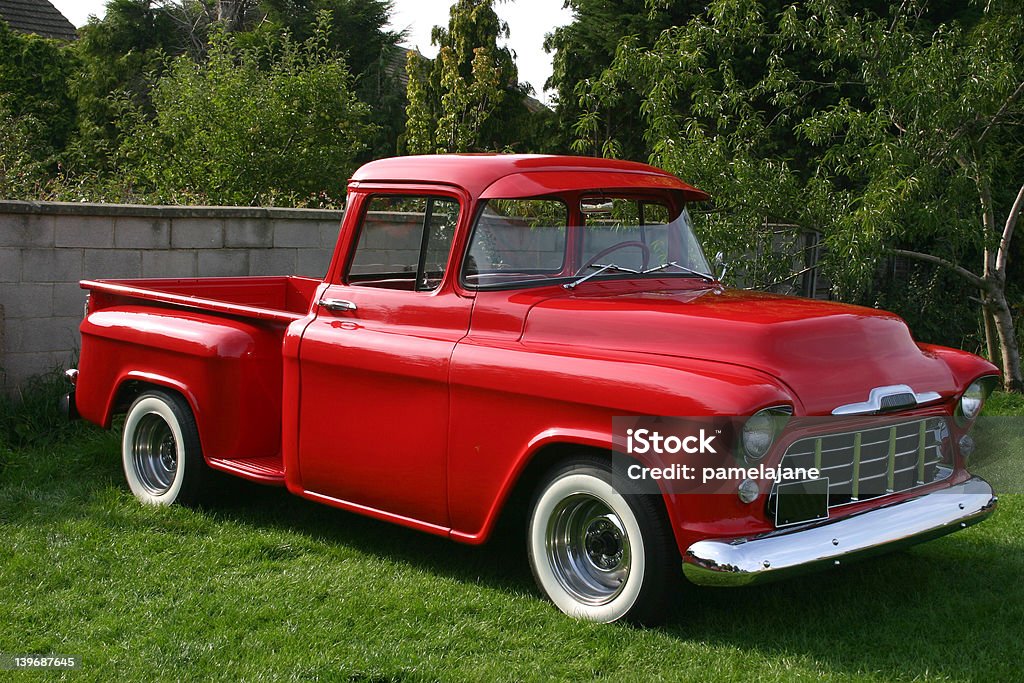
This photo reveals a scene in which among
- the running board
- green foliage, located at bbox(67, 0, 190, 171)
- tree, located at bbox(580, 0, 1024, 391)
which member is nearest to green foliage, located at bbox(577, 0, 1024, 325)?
tree, located at bbox(580, 0, 1024, 391)

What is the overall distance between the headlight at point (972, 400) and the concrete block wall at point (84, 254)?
18.0ft

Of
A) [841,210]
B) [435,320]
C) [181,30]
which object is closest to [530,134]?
[841,210]

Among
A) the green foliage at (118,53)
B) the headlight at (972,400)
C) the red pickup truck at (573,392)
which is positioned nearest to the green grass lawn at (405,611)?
the red pickup truck at (573,392)

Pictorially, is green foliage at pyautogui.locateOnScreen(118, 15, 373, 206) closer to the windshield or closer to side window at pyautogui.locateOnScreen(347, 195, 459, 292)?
side window at pyautogui.locateOnScreen(347, 195, 459, 292)

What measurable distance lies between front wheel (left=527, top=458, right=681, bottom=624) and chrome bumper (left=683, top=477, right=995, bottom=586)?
205mm

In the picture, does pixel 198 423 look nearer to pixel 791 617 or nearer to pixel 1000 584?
pixel 791 617

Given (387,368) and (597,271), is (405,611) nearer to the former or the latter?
(387,368)

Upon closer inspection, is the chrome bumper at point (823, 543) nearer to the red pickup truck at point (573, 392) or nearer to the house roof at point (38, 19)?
the red pickup truck at point (573, 392)

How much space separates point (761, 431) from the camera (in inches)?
156

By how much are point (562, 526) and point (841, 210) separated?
528cm

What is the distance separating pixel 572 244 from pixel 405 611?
1.73 m

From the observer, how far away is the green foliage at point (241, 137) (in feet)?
35.9

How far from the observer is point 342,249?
5402 millimetres

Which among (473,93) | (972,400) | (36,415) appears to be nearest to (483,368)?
(972,400)
